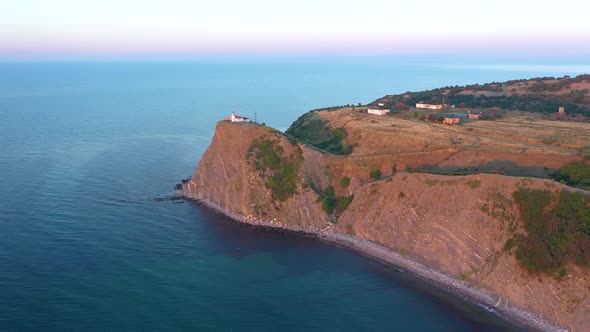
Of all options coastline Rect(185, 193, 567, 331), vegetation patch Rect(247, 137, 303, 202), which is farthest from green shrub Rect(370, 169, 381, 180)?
vegetation patch Rect(247, 137, 303, 202)

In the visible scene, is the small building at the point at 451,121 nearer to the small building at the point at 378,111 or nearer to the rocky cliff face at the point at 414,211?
the small building at the point at 378,111

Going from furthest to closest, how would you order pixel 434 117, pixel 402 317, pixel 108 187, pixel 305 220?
1. pixel 434 117
2. pixel 108 187
3. pixel 305 220
4. pixel 402 317

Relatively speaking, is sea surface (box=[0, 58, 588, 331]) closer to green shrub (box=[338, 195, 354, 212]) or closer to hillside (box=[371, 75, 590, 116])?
green shrub (box=[338, 195, 354, 212])

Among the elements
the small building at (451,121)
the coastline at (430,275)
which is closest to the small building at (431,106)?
the small building at (451,121)

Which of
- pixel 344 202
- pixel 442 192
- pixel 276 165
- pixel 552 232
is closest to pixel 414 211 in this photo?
pixel 442 192

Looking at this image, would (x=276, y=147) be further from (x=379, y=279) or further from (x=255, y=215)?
(x=379, y=279)

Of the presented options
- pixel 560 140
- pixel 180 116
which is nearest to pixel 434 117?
pixel 560 140
